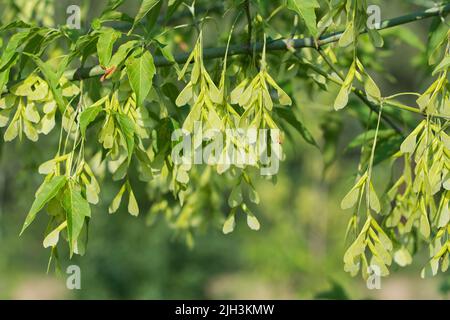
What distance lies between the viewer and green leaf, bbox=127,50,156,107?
95 centimetres

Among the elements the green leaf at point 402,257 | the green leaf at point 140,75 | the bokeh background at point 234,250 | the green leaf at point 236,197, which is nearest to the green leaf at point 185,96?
the green leaf at point 140,75

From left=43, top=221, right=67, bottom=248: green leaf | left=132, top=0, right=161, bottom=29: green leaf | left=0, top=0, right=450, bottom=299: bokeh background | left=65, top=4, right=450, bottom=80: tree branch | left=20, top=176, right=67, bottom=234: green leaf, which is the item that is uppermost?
left=0, top=0, right=450, bottom=299: bokeh background

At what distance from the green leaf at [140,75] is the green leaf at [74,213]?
15 cm

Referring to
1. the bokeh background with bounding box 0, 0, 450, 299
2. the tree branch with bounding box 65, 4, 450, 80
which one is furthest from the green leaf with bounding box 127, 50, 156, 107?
the bokeh background with bounding box 0, 0, 450, 299

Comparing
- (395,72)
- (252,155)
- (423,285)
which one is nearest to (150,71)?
(252,155)

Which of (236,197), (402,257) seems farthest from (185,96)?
(402,257)

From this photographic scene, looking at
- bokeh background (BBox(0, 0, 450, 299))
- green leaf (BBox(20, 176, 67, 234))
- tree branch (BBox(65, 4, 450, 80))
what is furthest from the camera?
bokeh background (BBox(0, 0, 450, 299))

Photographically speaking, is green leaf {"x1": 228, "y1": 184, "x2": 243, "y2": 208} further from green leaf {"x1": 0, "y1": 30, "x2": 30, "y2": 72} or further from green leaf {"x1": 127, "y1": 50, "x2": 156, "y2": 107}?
green leaf {"x1": 0, "y1": 30, "x2": 30, "y2": 72}

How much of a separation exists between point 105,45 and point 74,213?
0.83 feet

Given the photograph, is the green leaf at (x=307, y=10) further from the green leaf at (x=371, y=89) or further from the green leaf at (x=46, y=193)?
the green leaf at (x=46, y=193)

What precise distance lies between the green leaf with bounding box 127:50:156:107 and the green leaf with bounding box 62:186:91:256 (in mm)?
152

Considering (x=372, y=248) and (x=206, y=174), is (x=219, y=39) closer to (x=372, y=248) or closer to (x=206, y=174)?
(x=206, y=174)
